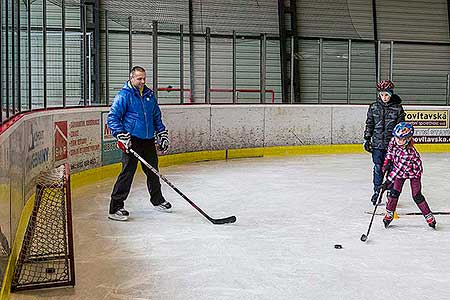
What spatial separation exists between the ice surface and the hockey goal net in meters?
0.11

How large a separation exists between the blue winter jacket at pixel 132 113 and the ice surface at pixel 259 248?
835 mm

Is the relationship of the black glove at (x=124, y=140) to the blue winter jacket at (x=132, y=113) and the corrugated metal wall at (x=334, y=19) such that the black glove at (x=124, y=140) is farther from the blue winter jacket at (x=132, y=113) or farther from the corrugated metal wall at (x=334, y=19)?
the corrugated metal wall at (x=334, y=19)

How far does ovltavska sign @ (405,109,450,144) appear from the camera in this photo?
46.7ft

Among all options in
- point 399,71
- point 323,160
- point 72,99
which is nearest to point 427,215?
point 72,99

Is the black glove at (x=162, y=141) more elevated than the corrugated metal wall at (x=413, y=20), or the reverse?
the corrugated metal wall at (x=413, y=20)

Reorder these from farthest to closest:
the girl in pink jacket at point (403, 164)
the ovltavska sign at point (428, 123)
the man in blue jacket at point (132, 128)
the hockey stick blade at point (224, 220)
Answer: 1. the ovltavska sign at point (428, 123)
2. the man in blue jacket at point (132, 128)
3. the hockey stick blade at point (224, 220)
4. the girl in pink jacket at point (403, 164)

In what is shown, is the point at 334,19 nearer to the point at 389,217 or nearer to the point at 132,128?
the point at 132,128

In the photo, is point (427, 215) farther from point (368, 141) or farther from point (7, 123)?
point (7, 123)

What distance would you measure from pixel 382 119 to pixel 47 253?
3703 millimetres

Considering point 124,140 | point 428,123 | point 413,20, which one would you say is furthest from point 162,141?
point 413,20

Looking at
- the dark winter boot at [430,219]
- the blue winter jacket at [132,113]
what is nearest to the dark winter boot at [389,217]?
the dark winter boot at [430,219]

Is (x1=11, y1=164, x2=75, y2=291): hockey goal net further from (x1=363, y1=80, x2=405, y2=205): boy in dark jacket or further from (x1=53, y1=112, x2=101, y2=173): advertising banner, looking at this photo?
(x1=363, y1=80, x2=405, y2=205): boy in dark jacket

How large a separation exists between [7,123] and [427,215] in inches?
138

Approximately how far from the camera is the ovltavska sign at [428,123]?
14234mm
